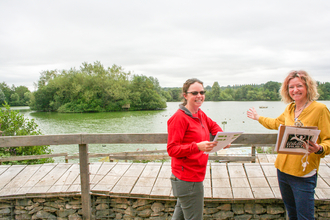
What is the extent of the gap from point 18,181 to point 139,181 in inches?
70.1

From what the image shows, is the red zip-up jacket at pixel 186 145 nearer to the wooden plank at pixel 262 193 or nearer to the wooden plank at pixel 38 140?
the wooden plank at pixel 262 193

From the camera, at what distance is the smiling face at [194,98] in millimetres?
1874

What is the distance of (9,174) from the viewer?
3.32 metres

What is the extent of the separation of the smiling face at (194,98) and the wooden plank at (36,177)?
2541 millimetres

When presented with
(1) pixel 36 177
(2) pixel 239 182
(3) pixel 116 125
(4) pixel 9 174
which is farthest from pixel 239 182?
(3) pixel 116 125

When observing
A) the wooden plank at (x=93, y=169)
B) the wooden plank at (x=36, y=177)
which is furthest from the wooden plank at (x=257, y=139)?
the wooden plank at (x=36, y=177)

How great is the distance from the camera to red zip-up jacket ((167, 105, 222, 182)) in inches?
67.5

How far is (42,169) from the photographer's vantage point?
3.50 m

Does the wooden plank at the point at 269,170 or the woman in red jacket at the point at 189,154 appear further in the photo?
the wooden plank at the point at 269,170

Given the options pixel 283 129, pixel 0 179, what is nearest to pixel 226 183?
pixel 283 129

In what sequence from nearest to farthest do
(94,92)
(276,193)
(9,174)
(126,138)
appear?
(126,138)
(276,193)
(9,174)
(94,92)

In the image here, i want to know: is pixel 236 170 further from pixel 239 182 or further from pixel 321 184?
pixel 321 184

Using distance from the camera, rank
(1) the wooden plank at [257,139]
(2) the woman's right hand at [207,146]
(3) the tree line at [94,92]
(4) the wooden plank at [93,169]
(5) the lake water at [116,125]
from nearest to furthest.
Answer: (2) the woman's right hand at [207,146] → (1) the wooden plank at [257,139] → (4) the wooden plank at [93,169] → (5) the lake water at [116,125] → (3) the tree line at [94,92]

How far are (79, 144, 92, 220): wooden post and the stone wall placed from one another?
126 millimetres
